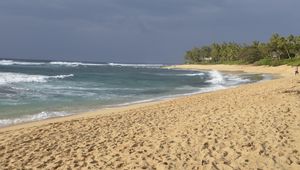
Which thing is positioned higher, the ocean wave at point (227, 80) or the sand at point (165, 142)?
the sand at point (165, 142)

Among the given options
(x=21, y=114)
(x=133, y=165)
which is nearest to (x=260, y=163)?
(x=133, y=165)

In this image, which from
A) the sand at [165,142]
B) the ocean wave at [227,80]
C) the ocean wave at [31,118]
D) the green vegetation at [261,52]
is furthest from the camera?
the green vegetation at [261,52]

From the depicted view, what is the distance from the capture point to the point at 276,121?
10961 mm

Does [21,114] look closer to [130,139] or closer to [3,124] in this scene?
[3,124]

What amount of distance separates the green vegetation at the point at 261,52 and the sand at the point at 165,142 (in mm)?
57815

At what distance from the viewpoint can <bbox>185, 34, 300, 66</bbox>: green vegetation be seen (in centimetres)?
8450

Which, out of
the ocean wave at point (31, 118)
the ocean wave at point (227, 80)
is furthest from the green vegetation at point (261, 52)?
the ocean wave at point (31, 118)

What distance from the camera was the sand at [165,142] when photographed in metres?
7.38

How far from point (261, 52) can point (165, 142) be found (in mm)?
97845

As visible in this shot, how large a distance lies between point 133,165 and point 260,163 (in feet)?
7.86

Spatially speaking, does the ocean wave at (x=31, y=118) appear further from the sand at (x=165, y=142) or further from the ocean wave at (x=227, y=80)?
the ocean wave at (x=227, y=80)

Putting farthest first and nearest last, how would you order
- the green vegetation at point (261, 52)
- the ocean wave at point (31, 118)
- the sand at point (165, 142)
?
the green vegetation at point (261, 52) → the ocean wave at point (31, 118) → the sand at point (165, 142)

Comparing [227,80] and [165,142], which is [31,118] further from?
[227,80]

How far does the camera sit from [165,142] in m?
8.87
